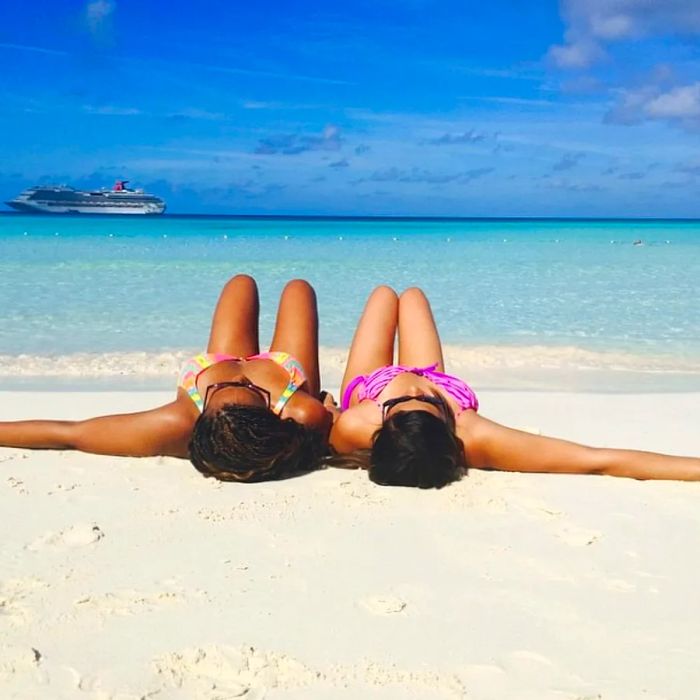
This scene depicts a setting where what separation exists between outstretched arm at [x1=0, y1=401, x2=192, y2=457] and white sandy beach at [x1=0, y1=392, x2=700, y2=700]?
0.07 metres

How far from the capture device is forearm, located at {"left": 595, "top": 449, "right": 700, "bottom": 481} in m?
4.27

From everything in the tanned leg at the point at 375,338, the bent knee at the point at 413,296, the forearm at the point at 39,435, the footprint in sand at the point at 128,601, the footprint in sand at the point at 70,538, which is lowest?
the footprint in sand at the point at 70,538

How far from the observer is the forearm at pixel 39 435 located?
462cm

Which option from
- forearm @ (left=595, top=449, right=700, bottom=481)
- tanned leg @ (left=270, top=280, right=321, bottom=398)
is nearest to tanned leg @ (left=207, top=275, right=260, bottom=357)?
tanned leg @ (left=270, top=280, right=321, bottom=398)

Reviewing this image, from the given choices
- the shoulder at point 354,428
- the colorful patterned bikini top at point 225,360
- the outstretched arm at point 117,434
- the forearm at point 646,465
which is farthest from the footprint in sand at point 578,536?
the outstretched arm at point 117,434

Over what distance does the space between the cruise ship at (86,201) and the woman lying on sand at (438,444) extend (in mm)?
73492

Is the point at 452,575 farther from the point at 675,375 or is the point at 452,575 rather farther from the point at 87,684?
the point at 675,375

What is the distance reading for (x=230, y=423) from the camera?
4.10 meters

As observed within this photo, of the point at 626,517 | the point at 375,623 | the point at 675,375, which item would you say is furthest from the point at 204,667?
the point at 675,375

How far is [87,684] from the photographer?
234 cm

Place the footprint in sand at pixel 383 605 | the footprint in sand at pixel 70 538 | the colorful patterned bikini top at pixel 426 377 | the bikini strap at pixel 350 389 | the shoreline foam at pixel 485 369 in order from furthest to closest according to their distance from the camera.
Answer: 1. the shoreline foam at pixel 485 369
2. the bikini strap at pixel 350 389
3. the colorful patterned bikini top at pixel 426 377
4. the footprint in sand at pixel 70 538
5. the footprint in sand at pixel 383 605

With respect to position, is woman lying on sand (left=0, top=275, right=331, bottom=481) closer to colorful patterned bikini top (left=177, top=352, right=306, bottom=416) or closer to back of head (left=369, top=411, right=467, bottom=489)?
colorful patterned bikini top (left=177, top=352, right=306, bottom=416)

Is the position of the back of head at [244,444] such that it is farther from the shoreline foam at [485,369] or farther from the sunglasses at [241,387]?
the shoreline foam at [485,369]

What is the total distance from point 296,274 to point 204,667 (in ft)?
53.8
